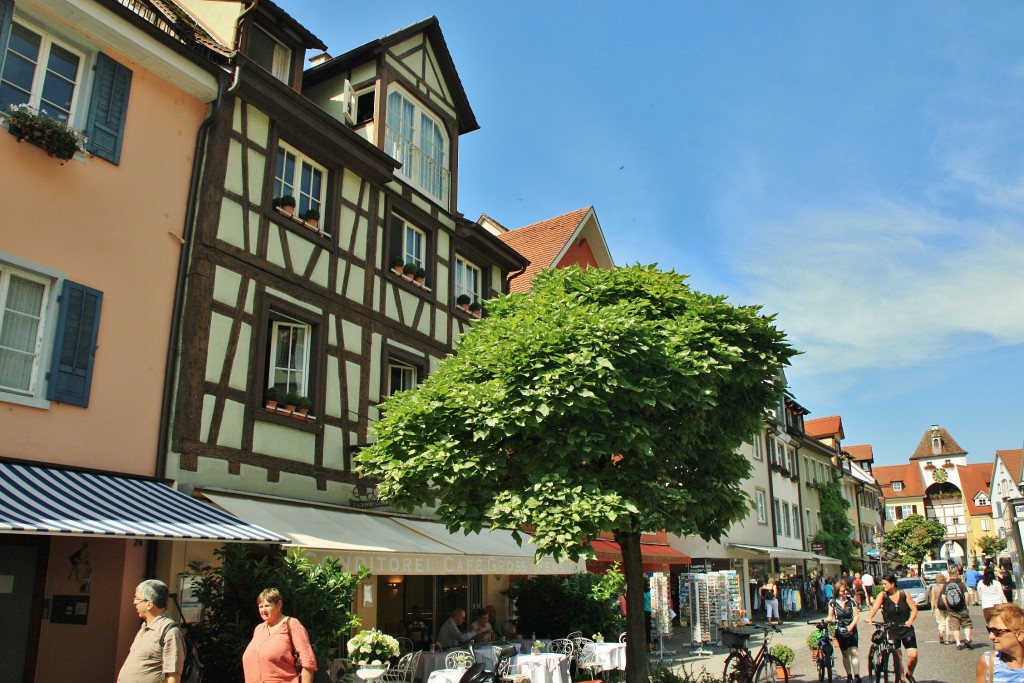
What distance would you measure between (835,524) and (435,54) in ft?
126

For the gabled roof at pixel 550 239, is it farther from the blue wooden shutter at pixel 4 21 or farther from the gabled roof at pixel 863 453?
the gabled roof at pixel 863 453

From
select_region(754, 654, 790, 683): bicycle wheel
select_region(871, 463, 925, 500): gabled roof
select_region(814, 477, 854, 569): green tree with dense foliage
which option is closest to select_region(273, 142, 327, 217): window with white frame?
select_region(754, 654, 790, 683): bicycle wheel

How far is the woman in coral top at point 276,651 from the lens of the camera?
20.9ft

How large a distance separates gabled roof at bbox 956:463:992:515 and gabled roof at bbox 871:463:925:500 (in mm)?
4905

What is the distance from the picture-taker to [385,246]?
588 inches

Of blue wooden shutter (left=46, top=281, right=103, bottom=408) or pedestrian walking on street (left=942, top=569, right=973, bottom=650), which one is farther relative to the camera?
pedestrian walking on street (left=942, top=569, right=973, bottom=650)

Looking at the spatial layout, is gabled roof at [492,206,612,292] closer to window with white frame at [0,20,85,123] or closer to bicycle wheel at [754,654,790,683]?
bicycle wheel at [754,654,790,683]

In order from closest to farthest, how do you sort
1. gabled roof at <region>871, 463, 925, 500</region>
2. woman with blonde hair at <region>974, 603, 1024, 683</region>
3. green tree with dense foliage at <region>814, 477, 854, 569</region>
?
woman with blonde hair at <region>974, 603, 1024, 683</region> → green tree with dense foliage at <region>814, 477, 854, 569</region> → gabled roof at <region>871, 463, 925, 500</region>

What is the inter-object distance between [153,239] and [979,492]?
113541 millimetres

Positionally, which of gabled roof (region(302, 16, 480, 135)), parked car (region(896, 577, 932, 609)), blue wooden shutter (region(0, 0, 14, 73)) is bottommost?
parked car (region(896, 577, 932, 609))

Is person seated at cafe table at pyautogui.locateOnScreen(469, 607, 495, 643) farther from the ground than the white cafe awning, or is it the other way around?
the white cafe awning

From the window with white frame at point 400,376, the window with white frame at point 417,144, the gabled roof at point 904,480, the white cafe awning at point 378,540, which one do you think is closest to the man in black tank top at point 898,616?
the white cafe awning at point 378,540

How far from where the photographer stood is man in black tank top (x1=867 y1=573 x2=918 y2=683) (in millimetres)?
11672

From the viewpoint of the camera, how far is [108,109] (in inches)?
403
